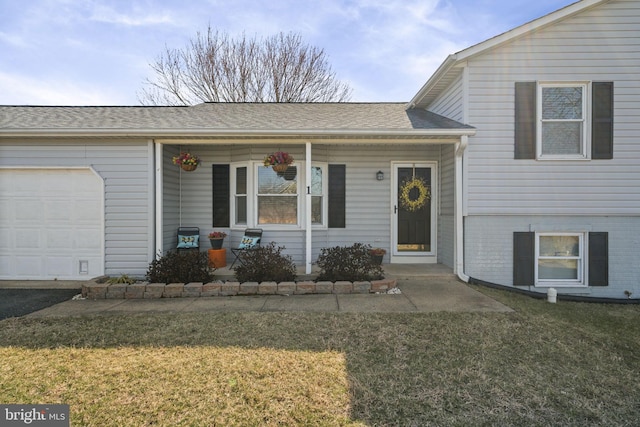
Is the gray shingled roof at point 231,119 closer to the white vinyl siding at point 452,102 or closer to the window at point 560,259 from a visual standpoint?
the white vinyl siding at point 452,102

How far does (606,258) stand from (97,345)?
307 inches

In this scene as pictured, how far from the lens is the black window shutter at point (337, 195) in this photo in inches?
290

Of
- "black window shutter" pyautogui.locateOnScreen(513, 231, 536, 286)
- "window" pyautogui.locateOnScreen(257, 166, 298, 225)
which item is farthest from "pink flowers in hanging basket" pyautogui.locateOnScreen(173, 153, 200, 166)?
"black window shutter" pyautogui.locateOnScreen(513, 231, 536, 286)

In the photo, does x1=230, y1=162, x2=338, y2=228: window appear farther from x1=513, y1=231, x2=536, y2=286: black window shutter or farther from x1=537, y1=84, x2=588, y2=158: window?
x1=537, y1=84, x2=588, y2=158: window

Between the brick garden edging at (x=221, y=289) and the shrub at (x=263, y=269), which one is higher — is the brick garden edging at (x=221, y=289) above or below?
below

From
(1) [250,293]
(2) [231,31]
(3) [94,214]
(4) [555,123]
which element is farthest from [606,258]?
(2) [231,31]

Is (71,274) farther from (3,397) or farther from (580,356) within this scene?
(580,356)

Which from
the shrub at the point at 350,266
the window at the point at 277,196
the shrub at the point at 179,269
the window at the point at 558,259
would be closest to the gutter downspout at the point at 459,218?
the window at the point at 558,259

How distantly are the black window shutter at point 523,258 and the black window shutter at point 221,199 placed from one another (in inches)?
224

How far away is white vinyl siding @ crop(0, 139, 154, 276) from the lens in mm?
5941

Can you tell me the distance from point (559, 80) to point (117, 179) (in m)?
7.96

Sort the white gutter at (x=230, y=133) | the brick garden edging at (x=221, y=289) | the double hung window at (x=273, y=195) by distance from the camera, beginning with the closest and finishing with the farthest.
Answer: the brick garden edging at (x=221, y=289), the white gutter at (x=230, y=133), the double hung window at (x=273, y=195)

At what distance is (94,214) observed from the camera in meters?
6.05

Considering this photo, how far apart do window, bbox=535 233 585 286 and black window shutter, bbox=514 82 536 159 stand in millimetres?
1578
